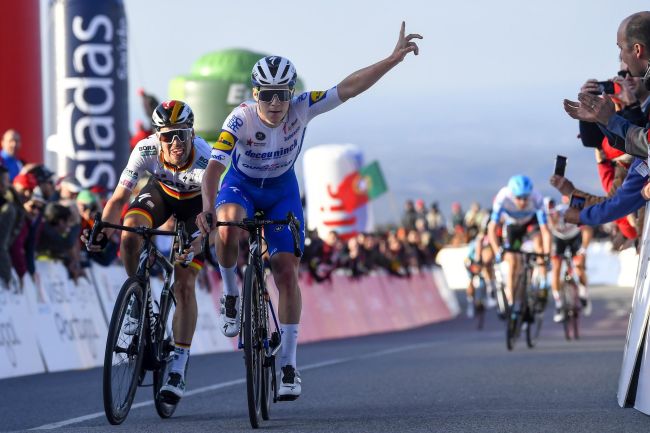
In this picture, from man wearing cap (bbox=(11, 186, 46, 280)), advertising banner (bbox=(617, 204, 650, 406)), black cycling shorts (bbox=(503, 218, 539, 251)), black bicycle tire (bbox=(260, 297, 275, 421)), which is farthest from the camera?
black cycling shorts (bbox=(503, 218, 539, 251))

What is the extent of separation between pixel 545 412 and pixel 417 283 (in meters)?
26.3

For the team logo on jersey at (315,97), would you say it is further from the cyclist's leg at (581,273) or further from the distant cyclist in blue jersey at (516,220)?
the cyclist's leg at (581,273)

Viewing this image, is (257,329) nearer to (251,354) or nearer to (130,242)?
(251,354)

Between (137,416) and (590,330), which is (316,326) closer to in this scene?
(590,330)

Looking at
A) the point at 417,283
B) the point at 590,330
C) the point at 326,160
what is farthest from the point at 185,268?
the point at 326,160

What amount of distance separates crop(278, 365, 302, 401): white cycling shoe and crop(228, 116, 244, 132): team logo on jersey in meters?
1.55

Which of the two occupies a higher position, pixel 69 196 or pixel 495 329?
pixel 69 196

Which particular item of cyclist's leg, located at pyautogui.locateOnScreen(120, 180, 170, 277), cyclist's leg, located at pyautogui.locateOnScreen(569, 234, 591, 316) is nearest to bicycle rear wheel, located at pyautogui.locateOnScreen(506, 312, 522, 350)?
cyclist's leg, located at pyautogui.locateOnScreen(569, 234, 591, 316)

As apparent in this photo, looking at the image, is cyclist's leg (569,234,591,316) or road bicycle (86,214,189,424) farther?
cyclist's leg (569,234,591,316)

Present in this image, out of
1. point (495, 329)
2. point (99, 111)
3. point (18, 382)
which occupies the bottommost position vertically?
point (495, 329)

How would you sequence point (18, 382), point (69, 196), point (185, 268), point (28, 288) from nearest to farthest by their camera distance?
point (185, 268), point (18, 382), point (28, 288), point (69, 196)

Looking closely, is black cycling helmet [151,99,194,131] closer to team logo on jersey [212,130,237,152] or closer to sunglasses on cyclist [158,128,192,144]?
sunglasses on cyclist [158,128,192,144]

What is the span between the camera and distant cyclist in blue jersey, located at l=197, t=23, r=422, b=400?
9.65 metres

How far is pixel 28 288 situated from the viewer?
53.0 ft
